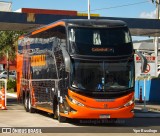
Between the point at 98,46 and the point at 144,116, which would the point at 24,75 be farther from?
the point at 98,46

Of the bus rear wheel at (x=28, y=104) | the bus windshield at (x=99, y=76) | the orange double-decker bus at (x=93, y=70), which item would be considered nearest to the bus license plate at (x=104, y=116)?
the orange double-decker bus at (x=93, y=70)

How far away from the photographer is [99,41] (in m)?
17.6

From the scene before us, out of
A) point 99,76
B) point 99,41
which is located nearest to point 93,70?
point 99,76

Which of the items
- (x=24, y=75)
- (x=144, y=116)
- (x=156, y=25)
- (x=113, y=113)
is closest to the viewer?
(x=113, y=113)

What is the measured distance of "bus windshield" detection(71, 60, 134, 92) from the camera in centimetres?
1722

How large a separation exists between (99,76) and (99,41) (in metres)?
1.28

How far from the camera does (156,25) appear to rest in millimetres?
30547

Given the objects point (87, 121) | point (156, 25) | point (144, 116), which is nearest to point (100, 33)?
point (87, 121)

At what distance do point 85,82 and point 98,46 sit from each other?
139cm

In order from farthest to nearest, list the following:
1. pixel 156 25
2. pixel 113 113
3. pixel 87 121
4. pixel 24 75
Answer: pixel 156 25 → pixel 24 75 → pixel 87 121 → pixel 113 113

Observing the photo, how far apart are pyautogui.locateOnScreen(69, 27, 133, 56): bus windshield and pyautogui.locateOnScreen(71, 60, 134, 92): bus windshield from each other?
0.40m

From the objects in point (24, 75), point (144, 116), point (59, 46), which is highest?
point (59, 46)

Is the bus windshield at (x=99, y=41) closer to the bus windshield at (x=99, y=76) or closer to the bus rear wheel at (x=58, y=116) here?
the bus windshield at (x=99, y=76)

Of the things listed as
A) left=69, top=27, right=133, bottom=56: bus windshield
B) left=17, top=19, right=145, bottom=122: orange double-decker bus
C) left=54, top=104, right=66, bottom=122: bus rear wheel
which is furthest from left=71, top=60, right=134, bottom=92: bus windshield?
left=54, top=104, right=66, bottom=122: bus rear wheel
